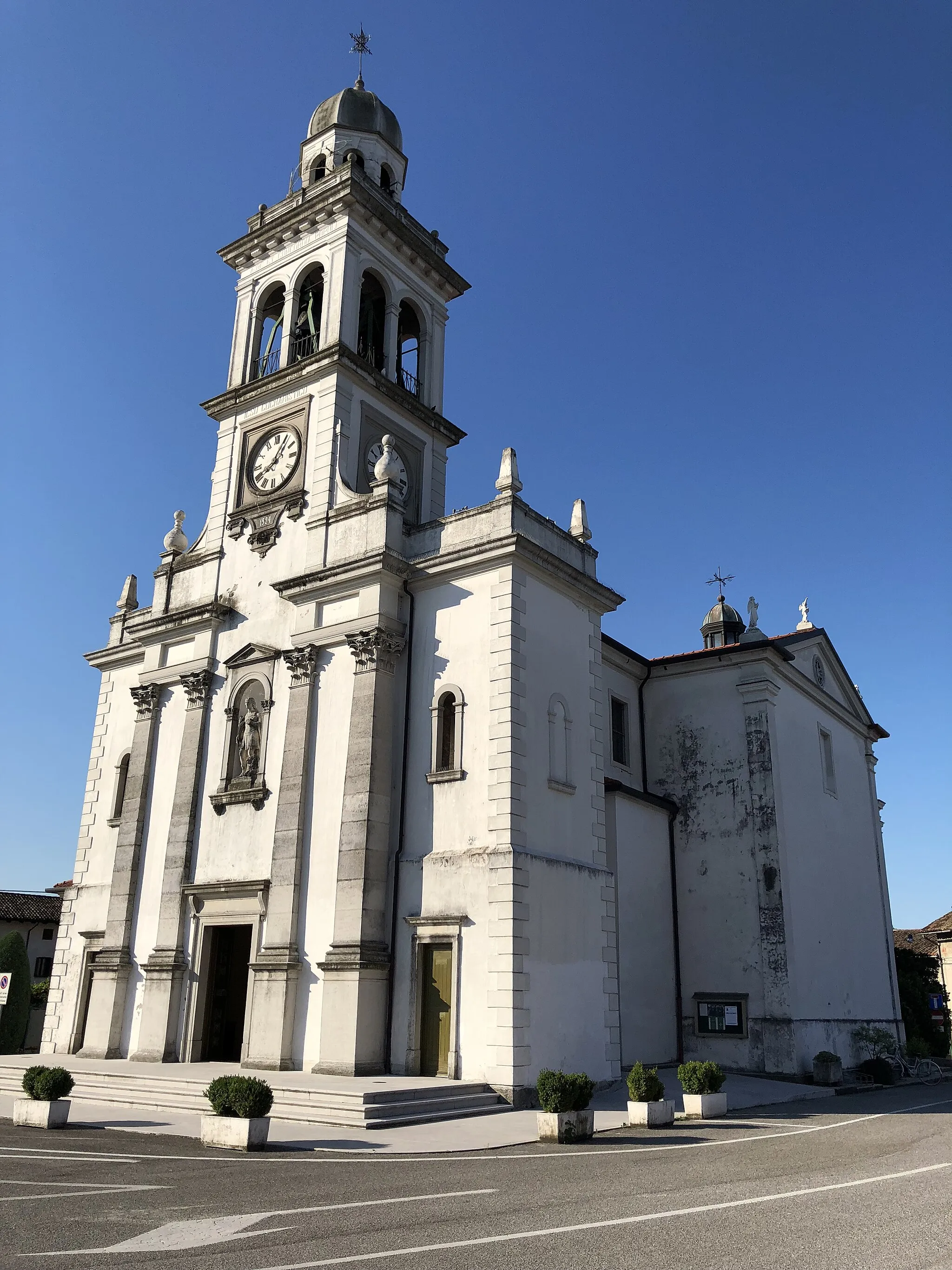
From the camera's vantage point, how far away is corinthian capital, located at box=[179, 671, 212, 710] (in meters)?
25.5

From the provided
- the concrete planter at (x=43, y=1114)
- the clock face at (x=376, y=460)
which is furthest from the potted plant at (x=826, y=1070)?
the concrete planter at (x=43, y=1114)

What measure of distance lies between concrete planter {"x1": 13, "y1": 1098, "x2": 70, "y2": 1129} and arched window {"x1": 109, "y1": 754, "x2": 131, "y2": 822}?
43.9ft

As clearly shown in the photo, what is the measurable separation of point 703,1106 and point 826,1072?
27.7 ft

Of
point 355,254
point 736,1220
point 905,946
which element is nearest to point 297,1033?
point 736,1220

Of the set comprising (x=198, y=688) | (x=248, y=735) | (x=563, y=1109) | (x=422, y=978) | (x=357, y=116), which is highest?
(x=357, y=116)

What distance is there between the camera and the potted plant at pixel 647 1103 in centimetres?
1591

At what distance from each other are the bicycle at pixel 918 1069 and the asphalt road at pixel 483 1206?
51.3 ft

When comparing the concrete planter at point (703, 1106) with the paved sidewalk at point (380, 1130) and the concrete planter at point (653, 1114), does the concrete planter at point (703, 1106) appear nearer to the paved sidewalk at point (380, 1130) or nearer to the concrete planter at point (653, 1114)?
the paved sidewalk at point (380, 1130)

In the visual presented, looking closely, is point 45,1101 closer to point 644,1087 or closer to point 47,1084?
point 47,1084

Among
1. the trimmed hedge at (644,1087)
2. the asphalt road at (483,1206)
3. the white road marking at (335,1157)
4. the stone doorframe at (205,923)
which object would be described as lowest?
the white road marking at (335,1157)

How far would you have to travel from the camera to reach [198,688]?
2561 cm

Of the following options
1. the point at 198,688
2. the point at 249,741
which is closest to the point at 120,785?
the point at 198,688

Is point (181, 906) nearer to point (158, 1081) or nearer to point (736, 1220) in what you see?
point (158, 1081)

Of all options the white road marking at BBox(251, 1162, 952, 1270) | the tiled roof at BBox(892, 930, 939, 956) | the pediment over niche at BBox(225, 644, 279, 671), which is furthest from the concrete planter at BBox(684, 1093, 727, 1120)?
the tiled roof at BBox(892, 930, 939, 956)
